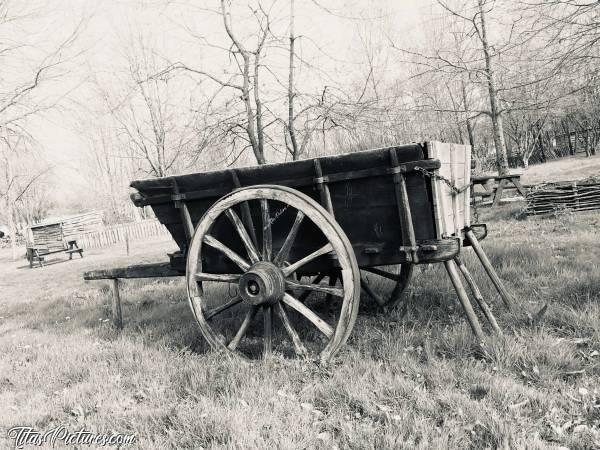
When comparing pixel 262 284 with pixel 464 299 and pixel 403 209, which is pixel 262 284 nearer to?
pixel 403 209

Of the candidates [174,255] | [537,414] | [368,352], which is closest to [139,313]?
[174,255]

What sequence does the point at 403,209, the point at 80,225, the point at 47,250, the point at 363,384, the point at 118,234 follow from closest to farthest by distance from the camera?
the point at 363,384 → the point at 403,209 → the point at 47,250 → the point at 80,225 → the point at 118,234

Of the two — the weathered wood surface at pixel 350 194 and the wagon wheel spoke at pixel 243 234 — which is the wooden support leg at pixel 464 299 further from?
the wagon wheel spoke at pixel 243 234

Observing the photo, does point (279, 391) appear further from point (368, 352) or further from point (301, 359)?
point (368, 352)

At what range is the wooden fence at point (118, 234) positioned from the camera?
2009 cm

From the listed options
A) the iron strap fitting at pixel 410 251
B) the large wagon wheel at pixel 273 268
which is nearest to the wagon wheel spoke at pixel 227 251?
the large wagon wheel at pixel 273 268

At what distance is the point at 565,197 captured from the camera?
9.73 meters

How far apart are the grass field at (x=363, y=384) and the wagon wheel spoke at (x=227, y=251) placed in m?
0.66

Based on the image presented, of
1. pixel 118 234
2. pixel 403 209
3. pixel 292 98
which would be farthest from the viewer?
pixel 118 234

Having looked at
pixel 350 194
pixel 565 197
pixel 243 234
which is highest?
pixel 350 194

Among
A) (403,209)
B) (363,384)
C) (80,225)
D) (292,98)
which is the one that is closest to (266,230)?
(403,209)

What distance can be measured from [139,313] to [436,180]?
157 inches

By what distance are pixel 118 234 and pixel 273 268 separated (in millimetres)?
19928

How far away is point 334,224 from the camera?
2918 mm
